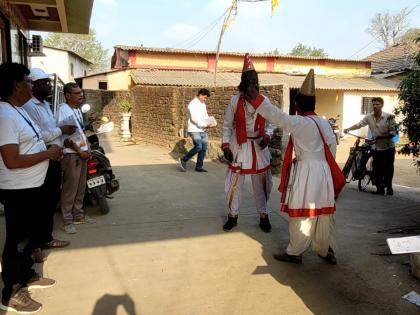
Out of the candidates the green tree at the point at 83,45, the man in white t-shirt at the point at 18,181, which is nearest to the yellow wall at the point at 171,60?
the man in white t-shirt at the point at 18,181

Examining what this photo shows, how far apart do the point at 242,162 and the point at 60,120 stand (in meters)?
2.00

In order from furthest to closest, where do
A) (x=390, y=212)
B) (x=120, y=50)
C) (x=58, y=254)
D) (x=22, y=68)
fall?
(x=120, y=50) → (x=390, y=212) → (x=58, y=254) → (x=22, y=68)

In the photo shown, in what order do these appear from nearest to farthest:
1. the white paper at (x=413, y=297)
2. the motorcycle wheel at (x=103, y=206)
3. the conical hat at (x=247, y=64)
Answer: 1. the white paper at (x=413, y=297)
2. the conical hat at (x=247, y=64)
3. the motorcycle wheel at (x=103, y=206)

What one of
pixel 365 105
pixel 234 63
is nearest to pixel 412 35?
pixel 365 105

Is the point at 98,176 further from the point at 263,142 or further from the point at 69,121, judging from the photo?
the point at 263,142

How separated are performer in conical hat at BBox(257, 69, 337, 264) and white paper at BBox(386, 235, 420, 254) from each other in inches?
51.8

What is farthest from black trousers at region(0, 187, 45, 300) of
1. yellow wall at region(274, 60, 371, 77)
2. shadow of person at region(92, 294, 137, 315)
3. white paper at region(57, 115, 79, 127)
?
yellow wall at region(274, 60, 371, 77)

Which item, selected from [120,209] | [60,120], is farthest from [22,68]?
[120,209]

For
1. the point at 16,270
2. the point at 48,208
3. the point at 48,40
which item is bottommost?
the point at 16,270

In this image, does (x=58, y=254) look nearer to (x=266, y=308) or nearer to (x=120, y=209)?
(x=120, y=209)

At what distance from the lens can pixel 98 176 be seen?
544 centimetres

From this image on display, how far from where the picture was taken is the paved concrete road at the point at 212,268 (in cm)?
322

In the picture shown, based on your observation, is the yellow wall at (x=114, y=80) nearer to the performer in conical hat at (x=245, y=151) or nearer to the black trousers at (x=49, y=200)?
the performer in conical hat at (x=245, y=151)

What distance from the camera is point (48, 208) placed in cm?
366
